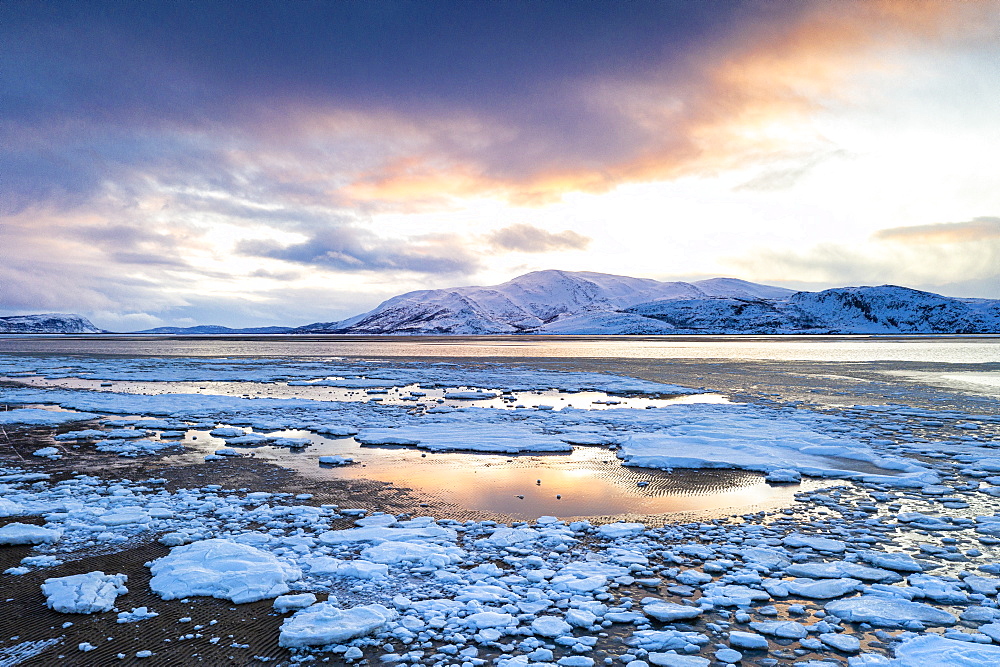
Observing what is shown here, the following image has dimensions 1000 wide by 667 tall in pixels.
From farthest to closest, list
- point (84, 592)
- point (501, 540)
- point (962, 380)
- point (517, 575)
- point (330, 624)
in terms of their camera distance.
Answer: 1. point (962, 380)
2. point (501, 540)
3. point (517, 575)
4. point (84, 592)
5. point (330, 624)

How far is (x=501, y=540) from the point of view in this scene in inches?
300

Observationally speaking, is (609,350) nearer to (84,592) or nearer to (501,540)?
(501,540)

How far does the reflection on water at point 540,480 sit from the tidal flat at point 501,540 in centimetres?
7

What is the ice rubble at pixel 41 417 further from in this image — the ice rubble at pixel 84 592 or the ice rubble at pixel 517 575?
the ice rubble at pixel 84 592

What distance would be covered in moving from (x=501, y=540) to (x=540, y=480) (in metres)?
3.36

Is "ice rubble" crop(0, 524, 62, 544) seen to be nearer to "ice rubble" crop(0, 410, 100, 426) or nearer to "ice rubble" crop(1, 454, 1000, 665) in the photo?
"ice rubble" crop(1, 454, 1000, 665)

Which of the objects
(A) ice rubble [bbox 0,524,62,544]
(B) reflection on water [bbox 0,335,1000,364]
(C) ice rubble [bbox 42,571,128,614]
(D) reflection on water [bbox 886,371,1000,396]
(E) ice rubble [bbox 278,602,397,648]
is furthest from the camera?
(B) reflection on water [bbox 0,335,1000,364]

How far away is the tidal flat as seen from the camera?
16.5 ft

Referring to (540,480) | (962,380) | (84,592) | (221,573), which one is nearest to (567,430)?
(540,480)

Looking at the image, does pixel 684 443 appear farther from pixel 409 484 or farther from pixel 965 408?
pixel 965 408

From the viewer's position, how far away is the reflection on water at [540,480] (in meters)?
9.31

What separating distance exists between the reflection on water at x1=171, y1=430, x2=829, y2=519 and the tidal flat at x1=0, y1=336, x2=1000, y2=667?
7 centimetres

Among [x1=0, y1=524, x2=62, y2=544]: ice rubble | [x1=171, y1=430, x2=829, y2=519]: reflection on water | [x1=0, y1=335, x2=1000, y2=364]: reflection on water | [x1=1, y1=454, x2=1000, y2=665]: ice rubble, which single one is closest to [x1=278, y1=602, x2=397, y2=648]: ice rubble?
[x1=1, y1=454, x2=1000, y2=665]: ice rubble

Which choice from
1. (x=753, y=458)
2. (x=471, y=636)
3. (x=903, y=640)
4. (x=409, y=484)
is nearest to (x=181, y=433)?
(x=409, y=484)
